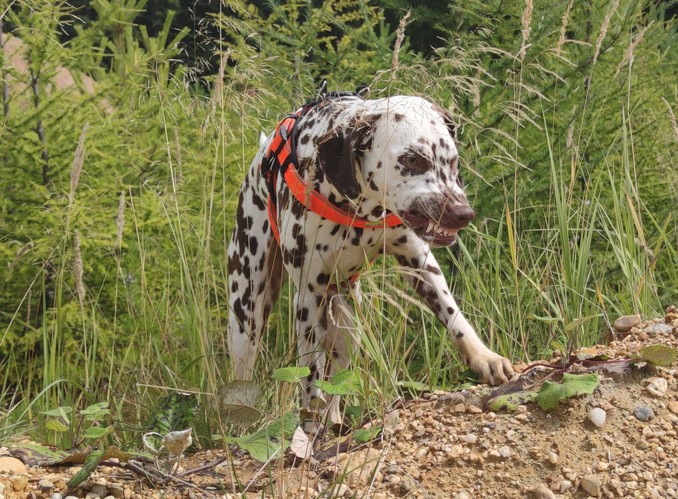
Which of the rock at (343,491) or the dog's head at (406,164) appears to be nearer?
the rock at (343,491)

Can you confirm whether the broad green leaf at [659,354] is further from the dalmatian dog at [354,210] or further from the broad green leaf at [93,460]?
the broad green leaf at [93,460]

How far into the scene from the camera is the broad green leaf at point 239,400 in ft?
10.2

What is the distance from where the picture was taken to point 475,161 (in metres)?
4.92

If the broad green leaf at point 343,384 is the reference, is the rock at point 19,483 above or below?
below

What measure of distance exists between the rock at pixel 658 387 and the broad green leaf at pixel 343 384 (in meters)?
0.98

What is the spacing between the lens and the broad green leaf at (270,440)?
279cm

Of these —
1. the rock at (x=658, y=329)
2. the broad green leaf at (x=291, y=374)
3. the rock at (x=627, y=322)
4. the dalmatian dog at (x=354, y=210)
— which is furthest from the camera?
the rock at (x=627, y=322)

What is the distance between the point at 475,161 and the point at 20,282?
2.83 metres

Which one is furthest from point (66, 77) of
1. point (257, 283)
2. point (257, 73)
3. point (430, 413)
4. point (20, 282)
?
point (430, 413)

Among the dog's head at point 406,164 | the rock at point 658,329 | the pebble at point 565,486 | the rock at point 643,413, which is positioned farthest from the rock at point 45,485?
the rock at point 658,329

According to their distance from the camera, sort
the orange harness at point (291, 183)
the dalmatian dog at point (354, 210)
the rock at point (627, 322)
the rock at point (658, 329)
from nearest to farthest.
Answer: the dalmatian dog at point (354, 210) < the rock at point (658, 329) < the orange harness at point (291, 183) < the rock at point (627, 322)

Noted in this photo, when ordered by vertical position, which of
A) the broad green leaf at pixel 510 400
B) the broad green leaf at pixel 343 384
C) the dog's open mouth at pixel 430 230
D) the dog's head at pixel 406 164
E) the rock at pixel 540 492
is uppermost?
the dog's head at pixel 406 164

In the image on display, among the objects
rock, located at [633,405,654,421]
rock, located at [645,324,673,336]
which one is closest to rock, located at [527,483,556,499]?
rock, located at [633,405,654,421]

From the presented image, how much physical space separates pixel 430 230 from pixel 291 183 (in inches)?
28.5
